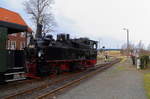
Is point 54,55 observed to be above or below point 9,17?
below

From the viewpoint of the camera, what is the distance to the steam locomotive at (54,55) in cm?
1273

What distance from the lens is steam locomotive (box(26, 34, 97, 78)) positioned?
41.8ft

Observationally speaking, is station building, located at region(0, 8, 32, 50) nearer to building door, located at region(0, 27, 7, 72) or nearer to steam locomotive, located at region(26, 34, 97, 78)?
building door, located at region(0, 27, 7, 72)

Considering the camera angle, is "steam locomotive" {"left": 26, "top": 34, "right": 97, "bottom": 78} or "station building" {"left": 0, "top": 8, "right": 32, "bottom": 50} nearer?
"station building" {"left": 0, "top": 8, "right": 32, "bottom": 50}

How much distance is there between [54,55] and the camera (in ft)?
45.9

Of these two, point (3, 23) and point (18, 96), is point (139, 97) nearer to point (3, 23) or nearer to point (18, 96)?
point (18, 96)

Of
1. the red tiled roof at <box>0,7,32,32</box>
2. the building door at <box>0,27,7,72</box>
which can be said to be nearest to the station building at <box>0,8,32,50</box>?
the red tiled roof at <box>0,7,32,32</box>

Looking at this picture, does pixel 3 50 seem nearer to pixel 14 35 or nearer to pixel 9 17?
pixel 9 17

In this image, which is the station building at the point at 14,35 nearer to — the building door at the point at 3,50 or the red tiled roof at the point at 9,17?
the red tiled roof at the point at 9,17

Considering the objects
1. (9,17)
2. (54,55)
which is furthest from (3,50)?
(54,55)

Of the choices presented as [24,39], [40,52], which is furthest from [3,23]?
[40,52]

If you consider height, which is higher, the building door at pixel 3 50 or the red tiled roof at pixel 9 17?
the red tiled roof at pixel 9 17

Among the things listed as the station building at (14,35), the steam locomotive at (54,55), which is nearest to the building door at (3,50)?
the station building at (14,35)

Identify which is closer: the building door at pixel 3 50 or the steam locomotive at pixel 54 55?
the building door at pixel 3 50
